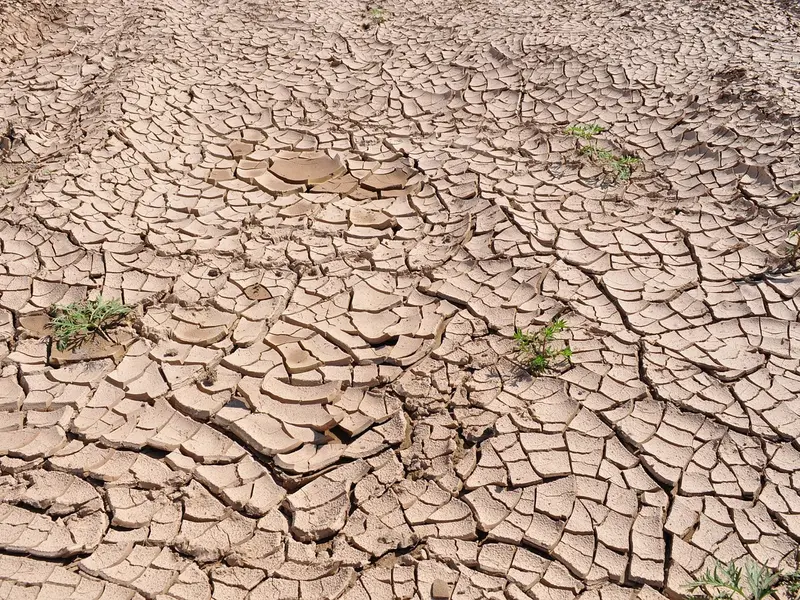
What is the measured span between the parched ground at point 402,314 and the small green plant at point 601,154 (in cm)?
6

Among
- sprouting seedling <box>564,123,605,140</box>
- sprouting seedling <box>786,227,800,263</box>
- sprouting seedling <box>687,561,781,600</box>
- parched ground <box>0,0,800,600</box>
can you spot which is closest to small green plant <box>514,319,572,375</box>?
parched ground <box>0,0,800,600</box>

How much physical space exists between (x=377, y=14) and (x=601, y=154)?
2586mm

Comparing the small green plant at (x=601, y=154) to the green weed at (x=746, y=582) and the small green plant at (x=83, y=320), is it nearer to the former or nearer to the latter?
the green weed at (x=746, y=582)

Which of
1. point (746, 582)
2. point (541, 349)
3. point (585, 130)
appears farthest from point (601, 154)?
point (746, 582)

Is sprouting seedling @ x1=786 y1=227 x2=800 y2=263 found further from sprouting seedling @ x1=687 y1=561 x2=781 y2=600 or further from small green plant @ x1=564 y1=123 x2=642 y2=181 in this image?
sprouting seedling @ x1=687 y1=561 x2=781 y2=600

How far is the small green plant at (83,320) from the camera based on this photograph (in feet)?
8.92

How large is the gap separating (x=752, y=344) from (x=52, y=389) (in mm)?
2639

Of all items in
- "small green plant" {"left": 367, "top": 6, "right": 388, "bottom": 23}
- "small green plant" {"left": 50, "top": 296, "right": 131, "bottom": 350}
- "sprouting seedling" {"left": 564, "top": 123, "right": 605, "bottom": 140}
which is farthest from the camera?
"small green plant" {"left": 367, "top": 6, "right": 388, "bottom": 23}

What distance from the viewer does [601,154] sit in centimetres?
370

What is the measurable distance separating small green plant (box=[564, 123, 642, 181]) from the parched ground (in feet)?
0.19

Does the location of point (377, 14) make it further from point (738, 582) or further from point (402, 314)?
point (738, 582)

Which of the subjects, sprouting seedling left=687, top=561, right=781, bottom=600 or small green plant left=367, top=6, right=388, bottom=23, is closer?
sprouting seedling left=687, top=561, right=781, bottom=600

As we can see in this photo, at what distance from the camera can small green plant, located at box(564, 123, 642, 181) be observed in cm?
Answer: 357

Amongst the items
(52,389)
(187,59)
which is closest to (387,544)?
(52,389)
